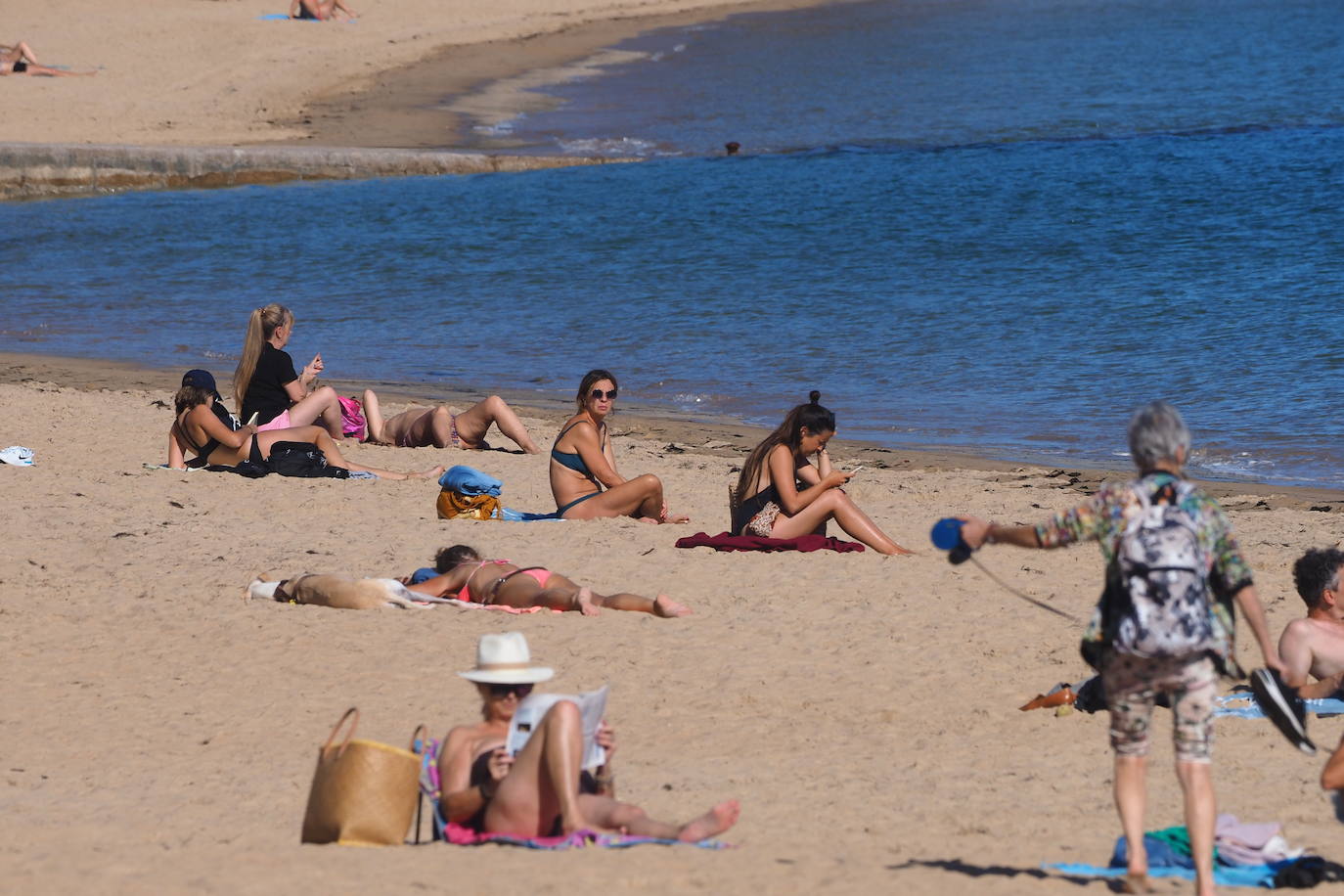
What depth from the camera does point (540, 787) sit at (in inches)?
180

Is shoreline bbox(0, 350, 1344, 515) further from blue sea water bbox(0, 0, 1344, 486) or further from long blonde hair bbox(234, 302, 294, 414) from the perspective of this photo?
long blonde hair bbox(234, 302, 294, 414)

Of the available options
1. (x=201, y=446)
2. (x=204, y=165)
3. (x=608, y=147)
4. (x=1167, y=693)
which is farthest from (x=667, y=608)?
(x=608, y=147)

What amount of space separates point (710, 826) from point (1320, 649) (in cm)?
274

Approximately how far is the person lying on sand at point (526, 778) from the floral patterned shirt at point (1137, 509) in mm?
1242

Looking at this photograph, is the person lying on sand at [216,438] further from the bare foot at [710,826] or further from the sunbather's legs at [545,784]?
the bare foot at [710,826]

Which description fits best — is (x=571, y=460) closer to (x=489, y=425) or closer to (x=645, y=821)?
(x=489, y=425)

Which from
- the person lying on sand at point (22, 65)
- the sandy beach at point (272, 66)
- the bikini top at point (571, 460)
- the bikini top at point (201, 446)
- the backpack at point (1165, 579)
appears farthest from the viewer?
the person lying on sand at point (22, 65)

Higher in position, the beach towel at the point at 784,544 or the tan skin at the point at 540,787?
the beach towel at the point at 784,544

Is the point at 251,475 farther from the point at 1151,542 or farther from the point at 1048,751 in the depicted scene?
the point at 1151,542

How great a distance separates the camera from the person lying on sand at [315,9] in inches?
1544

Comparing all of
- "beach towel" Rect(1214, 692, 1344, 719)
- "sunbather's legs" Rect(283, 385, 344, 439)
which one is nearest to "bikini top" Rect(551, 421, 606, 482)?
"sunbather's legs" Rect(283, 385, 344, 439)

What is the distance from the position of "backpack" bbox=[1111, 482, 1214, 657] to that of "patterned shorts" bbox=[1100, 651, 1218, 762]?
0.18 ft

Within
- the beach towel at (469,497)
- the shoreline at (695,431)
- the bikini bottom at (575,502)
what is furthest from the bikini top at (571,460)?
the shoreline at (695,431)

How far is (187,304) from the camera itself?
63.4ft
